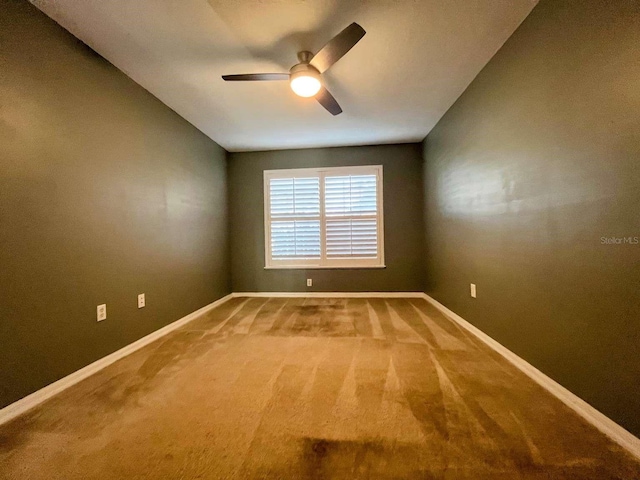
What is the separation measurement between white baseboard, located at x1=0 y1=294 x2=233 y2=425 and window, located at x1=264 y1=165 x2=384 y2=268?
1819 mm

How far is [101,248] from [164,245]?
642 mm

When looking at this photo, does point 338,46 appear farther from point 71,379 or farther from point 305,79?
point 71,379

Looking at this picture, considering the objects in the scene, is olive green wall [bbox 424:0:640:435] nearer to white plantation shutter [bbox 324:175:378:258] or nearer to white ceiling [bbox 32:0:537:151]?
white ceiling [bbox 32:0:537:151]

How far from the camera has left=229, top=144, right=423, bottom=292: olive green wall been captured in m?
3.62

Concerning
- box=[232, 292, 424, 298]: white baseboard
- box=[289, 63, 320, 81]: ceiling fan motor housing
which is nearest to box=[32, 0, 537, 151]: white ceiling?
box=[289, 63, 320, 81]: ceiling fan motor housing

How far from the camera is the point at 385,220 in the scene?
3.65 m

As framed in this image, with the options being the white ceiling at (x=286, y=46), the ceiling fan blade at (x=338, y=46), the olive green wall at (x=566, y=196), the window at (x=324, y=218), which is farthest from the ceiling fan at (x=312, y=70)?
the window at (x=324, y=218)

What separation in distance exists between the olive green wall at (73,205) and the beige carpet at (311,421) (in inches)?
13.5

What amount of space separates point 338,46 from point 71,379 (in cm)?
266

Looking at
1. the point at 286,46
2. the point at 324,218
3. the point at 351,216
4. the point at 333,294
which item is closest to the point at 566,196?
the point at 286,46

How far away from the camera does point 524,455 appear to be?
979 millimetres

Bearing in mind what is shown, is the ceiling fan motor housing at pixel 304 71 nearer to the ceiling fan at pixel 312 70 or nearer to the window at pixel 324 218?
the ceiling fan at pixel 312 70

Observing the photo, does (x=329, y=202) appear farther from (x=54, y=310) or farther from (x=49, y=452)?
(x=49, y=452)

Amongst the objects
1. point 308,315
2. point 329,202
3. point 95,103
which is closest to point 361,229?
point 329,202
